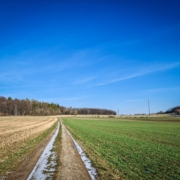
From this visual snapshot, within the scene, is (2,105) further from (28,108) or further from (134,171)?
(134,171)

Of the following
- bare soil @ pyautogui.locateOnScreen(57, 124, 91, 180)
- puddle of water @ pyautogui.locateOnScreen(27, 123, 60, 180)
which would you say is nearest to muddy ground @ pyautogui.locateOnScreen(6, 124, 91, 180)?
bare soil @ pyautogui.locateOnScreen(57, 124, 91, 180)

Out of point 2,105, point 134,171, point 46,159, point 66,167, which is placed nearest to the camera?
point 134,171

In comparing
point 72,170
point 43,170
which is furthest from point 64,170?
point 43,170

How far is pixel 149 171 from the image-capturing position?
962 centimetres

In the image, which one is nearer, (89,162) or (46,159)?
(89,162)

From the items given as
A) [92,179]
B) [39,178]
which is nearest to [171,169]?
[92,179]

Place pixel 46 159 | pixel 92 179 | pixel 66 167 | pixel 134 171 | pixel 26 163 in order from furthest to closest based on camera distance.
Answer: pixel 46 159
pixel 26 163
pixel 66 167
pixel 134 171
pixel 92 179

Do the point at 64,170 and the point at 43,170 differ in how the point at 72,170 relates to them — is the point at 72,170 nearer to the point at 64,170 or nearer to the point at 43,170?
the point at 64,170

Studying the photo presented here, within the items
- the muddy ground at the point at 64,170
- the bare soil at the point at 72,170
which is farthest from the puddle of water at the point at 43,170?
the bare soil at the point at 72,170

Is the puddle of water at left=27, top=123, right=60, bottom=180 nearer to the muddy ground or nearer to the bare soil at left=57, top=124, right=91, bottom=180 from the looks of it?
the muddy ground

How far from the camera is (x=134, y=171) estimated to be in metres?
9.59

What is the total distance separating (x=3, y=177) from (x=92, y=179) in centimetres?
480

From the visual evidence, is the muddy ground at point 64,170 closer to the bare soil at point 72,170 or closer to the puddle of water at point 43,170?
the bare soil at point 72,170

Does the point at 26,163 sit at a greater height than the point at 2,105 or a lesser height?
lesser
